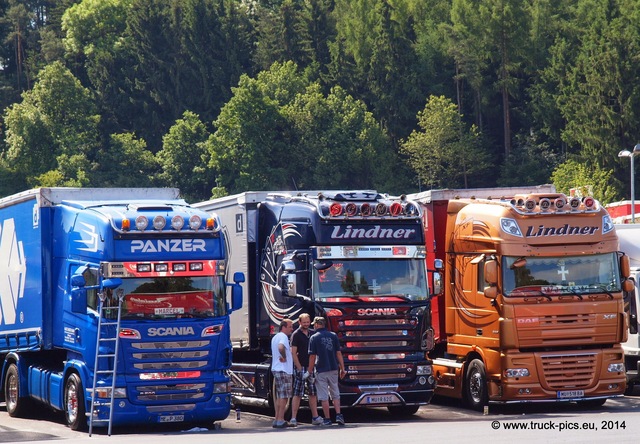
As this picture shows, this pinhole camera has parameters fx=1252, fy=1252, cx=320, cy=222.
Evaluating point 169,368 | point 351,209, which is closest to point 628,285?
point 351,209

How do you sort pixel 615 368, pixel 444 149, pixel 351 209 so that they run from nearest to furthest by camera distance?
pixel 351 209
pixel 615 368
pixel 444 149

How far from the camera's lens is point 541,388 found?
21.3 meters

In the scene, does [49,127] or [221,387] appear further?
[49,127]

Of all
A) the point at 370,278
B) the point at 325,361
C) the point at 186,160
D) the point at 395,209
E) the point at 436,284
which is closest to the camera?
the point at 325,361

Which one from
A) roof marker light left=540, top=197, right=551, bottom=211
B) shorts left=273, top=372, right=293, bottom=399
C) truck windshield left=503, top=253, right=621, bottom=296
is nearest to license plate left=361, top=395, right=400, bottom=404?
shorts left=273, top=372, right=293, bottom=399

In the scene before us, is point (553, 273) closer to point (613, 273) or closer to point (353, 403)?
point (613, 273)

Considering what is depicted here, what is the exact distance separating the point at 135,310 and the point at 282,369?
252cm

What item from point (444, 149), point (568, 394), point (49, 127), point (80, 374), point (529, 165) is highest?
point (49, 127)

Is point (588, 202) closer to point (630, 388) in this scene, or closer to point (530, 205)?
point (530, 205)

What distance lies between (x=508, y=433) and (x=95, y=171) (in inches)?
3473

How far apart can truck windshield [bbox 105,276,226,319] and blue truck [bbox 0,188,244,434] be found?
15mm

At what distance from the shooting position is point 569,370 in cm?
2142

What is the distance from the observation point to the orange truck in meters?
21.2

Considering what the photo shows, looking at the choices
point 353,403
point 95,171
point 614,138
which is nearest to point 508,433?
point 353,403
